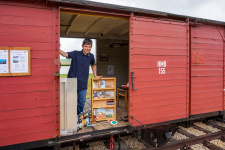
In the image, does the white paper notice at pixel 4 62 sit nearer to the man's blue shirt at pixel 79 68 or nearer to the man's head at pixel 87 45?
the man's blue shirt at pixel 79 68

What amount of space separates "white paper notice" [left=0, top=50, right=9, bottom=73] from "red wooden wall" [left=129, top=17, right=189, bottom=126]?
229cm

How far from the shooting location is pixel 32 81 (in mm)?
2723

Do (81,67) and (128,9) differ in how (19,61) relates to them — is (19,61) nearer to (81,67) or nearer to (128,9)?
(81,67)

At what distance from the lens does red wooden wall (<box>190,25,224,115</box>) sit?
4.25m

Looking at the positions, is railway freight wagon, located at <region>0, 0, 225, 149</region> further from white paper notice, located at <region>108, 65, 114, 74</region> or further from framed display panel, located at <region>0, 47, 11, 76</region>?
white paper notice, located at <region>108, 65, 114, 74</region>

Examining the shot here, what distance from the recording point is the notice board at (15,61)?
8.35 feet

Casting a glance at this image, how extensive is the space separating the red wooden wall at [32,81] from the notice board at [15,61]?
7cm

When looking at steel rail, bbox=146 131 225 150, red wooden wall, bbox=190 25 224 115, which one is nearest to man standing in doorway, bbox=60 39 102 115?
steel rail, bbox=146 131 225 150

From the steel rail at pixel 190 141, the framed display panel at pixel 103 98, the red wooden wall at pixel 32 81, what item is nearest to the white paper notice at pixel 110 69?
the framed display panel at pixel 103 98

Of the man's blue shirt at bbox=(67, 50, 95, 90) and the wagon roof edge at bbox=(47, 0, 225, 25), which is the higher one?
the wagon roof edge at bbox=(47, 0, 225, 25)

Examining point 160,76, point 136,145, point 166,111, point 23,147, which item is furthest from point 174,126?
point 23,147

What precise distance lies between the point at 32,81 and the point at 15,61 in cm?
42

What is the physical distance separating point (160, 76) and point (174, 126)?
4.72ft

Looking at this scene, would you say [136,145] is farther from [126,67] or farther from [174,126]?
[126,67]
